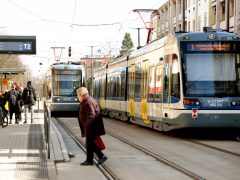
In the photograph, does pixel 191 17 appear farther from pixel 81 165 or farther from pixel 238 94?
pixel 81 165

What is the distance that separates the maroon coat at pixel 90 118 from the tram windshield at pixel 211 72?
5.96 meters

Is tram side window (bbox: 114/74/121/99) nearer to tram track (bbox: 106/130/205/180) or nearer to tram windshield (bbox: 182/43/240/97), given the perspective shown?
tram windshield (bbox: 182/43/240/97)

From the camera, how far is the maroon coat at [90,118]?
10.7 metres

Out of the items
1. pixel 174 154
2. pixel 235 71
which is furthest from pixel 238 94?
pixel 174 154

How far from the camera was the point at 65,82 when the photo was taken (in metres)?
32.6

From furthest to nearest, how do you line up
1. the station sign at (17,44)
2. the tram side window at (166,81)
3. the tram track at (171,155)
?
the station sign at (17,44) < the tram side window at (166,81) < the tram track at (171,155)

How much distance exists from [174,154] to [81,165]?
2.88 metres

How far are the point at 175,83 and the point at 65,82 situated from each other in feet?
54.9

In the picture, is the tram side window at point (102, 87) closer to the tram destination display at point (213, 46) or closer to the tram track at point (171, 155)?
the tram track at point (171, 155)

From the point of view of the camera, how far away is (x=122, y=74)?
26.2m

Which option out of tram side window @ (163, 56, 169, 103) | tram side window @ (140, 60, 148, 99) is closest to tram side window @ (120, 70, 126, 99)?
tram side window @ (140, 60, 148, 99)

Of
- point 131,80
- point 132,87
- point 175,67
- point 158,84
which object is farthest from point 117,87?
point 175,67

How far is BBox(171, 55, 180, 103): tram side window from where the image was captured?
16422 mm

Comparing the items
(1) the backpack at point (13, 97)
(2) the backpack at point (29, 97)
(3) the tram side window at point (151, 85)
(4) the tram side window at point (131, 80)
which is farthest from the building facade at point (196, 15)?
(3) the tram side window at point (151, 85)
